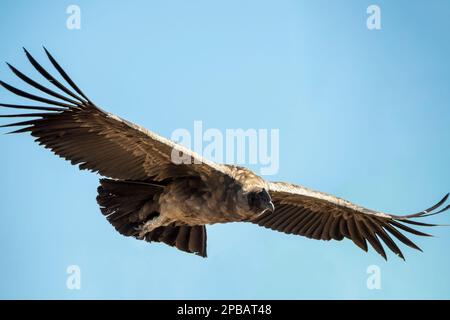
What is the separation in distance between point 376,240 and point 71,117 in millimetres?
4822

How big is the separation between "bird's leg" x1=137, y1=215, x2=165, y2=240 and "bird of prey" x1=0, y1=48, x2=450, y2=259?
1cm

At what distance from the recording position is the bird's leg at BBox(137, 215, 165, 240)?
10945 millimetres

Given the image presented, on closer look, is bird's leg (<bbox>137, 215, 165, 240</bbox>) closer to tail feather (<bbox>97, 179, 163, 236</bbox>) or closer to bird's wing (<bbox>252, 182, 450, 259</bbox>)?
tail feather (<bbox>97, 179, 163, 236</bbox>)

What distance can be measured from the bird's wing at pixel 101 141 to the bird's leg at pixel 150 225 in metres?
0.54

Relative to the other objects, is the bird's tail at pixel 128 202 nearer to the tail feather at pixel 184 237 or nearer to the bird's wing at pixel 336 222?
the tail feather at pixel 184 237

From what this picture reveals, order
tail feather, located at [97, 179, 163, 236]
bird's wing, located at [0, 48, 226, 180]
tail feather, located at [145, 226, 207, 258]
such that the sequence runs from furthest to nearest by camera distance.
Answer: tail feather, located at [145, 226, 207, 258] < tail feather, located at [97, 179, 163, 236] < bird's wing, located at [0, 48, 226, 180]

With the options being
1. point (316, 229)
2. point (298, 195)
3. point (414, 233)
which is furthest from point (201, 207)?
point (414, 233)

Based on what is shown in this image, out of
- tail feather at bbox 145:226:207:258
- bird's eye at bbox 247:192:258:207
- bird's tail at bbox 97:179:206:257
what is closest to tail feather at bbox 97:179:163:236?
bird's tail at bbox 97:179:206:257

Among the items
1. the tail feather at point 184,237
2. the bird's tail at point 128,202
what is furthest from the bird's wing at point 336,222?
the bird's tail at point 128,202

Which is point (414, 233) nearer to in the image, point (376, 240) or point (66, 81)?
point (376, 240)

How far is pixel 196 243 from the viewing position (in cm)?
1152

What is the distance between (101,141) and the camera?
1031 centimetres

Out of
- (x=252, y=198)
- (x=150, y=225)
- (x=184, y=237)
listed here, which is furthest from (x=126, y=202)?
(x=252, y=198)

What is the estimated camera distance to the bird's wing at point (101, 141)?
984cm
